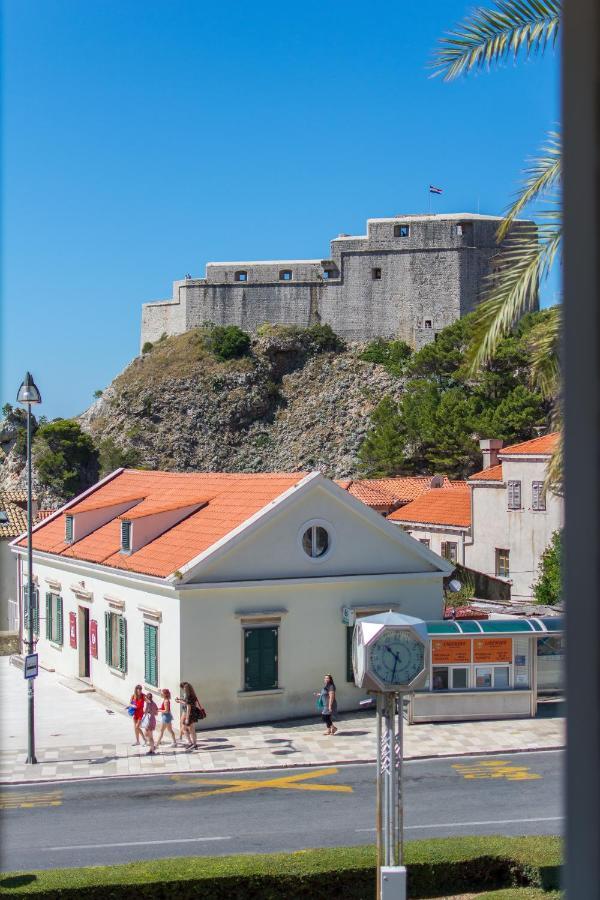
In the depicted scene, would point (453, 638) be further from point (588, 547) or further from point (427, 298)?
point (427, 298)

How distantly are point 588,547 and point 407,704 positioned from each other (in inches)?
781

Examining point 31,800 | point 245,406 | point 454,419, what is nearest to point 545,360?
point 31,800

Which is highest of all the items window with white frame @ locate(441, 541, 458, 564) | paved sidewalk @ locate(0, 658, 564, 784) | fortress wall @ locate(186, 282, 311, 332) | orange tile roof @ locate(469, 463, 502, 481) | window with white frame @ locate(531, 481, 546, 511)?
fortress wall @ locate(186, 282, 311, 332)

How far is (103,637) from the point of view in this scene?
78.0ft

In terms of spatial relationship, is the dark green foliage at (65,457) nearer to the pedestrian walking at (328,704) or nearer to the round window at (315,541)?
the round window at (315,541)

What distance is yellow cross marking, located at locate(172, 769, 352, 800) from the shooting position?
16.3 meters

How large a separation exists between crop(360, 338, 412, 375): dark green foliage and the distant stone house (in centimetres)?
4023

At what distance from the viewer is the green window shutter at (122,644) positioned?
2258cm

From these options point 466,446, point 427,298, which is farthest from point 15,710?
point 427,298

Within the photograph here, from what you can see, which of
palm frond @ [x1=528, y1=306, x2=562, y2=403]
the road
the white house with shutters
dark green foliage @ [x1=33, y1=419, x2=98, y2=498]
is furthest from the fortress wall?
palm frond @ [x1=528, y1=306, x2=562, y2=403]

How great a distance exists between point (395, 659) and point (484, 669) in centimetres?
1054

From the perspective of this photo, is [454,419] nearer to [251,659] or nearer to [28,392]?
[251,659]

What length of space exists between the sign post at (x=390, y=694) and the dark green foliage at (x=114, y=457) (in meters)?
70.8

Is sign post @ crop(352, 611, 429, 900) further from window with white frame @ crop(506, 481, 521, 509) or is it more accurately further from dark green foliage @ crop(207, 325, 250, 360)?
dark green foliage @ crop(207, 325, 250, 360)
